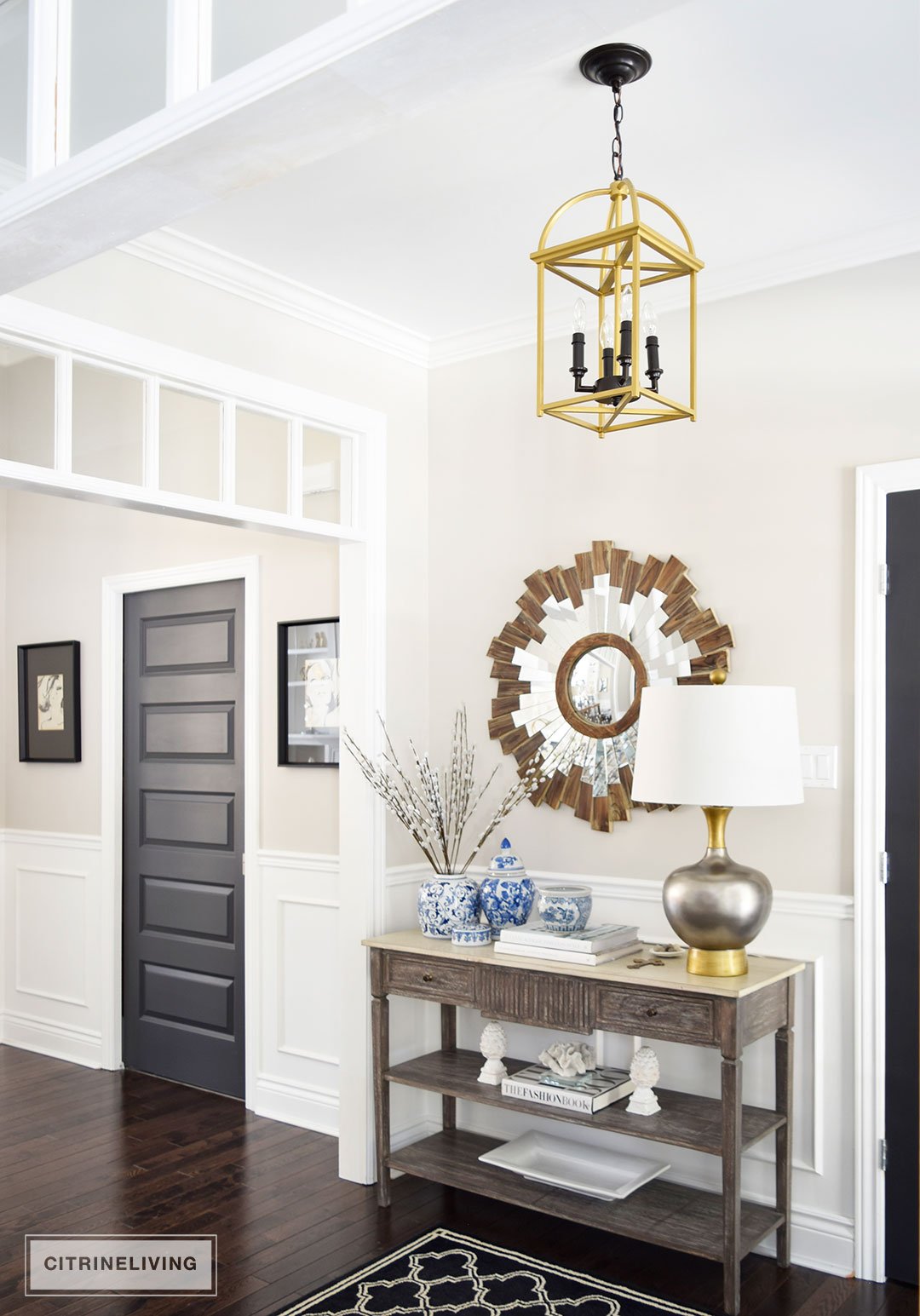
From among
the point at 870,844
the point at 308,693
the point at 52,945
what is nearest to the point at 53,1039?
the point at 52,945

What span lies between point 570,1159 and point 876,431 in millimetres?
2320

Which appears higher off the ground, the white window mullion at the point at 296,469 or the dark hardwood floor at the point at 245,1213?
the white window mullion at the point at 296,469

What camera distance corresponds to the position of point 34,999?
532cm

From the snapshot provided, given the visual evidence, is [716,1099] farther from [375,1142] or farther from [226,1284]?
[226,1284]

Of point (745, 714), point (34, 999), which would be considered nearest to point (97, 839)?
point (34, 999)

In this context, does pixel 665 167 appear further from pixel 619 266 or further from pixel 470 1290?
pixel 470 1290

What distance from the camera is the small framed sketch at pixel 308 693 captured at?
4.25 metres

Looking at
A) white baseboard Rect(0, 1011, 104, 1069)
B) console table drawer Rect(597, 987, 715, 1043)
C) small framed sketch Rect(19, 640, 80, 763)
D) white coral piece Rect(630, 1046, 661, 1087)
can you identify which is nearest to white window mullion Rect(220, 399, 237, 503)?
console table drawer Rect(597, 987, 715, 1043)

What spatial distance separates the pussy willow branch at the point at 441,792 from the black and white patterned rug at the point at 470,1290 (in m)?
1.15

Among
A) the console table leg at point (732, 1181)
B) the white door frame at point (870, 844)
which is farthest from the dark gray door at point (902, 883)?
the console table leg at point (732, 1181)

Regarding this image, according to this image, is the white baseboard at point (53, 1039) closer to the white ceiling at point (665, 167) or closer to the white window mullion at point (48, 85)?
the white ceiling at point (665, 167)

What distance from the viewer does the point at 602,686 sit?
3.64 metres

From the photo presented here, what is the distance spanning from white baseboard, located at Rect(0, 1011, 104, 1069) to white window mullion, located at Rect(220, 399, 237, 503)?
286cm

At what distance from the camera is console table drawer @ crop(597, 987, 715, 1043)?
9.64 ft
